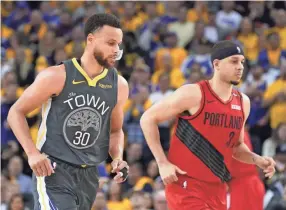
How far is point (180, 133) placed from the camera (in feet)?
22.5

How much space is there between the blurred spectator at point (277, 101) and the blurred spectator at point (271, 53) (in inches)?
37.3

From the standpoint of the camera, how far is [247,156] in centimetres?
718

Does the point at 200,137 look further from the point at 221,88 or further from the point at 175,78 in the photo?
the point at 175,78

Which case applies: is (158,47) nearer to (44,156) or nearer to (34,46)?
(34,46)

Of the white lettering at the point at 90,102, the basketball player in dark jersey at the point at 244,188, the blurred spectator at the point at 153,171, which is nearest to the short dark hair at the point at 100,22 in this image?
the white lettering at the point at 90,102

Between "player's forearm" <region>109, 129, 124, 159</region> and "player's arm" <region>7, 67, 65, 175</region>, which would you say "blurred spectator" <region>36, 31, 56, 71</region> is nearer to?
"player's forearm" <region>109, 129, 124, 159</region>

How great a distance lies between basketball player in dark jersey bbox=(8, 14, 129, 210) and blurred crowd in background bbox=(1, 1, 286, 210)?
3.50m

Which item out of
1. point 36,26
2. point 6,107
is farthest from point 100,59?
point 36,26

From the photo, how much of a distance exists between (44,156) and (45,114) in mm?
480

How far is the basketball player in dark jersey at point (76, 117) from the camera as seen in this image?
240 inches

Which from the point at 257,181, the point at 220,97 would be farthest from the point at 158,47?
the point at 220,97

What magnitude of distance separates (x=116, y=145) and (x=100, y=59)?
0.76 m

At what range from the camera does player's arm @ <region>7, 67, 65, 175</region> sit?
6.00 m

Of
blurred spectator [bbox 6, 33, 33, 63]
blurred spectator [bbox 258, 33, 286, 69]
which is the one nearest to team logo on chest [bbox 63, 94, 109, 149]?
blurred spectator [bbox 258, 33, 286, 69]
